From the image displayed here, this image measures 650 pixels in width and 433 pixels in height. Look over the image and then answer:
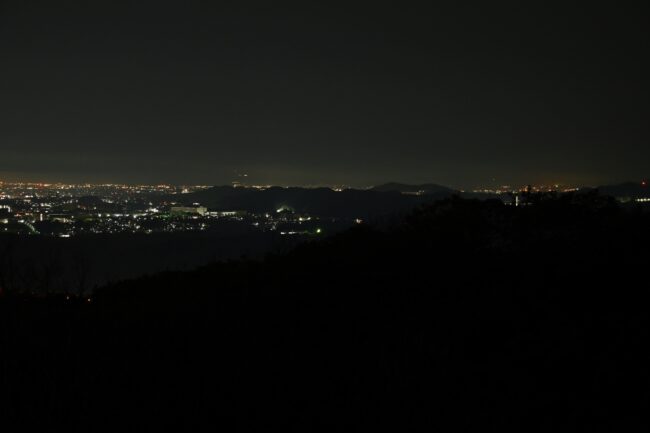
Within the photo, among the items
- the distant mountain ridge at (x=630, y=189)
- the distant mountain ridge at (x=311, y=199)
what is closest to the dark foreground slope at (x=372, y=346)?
the distant mountain ridge at (x=630, y=189)

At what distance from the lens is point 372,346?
17.5 feet

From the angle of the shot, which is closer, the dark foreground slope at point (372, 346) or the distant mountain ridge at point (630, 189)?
the dark foreground slope at point (372, 346)

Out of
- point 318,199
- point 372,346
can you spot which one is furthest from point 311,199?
point 372,346

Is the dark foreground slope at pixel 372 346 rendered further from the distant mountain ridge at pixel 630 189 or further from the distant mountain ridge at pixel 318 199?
the distant mountain ridge at pixel 318 199

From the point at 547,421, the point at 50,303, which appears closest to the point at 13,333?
the point at 50,303

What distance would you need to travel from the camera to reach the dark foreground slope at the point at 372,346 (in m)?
4.19

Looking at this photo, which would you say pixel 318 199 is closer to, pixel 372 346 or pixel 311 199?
pixel 311 199

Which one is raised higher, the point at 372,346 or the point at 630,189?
the point at 630,189

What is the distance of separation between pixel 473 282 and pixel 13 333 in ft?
18.8

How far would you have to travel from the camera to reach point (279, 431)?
3.92 meters

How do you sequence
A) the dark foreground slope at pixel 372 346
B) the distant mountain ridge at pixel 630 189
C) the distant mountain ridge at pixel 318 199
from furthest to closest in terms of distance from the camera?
the distant mountain ridge at pixel 318 199
the distant mountain ridge at pixel 630 189
the dark foreground slope at pixel 372 346

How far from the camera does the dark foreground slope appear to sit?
4.19 metres

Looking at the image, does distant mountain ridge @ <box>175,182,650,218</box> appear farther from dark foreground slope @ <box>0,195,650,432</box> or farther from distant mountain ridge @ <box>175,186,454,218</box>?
dark foreground slope @ <box>0,195,650,432</box>

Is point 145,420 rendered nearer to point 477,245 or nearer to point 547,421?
point 547,421
